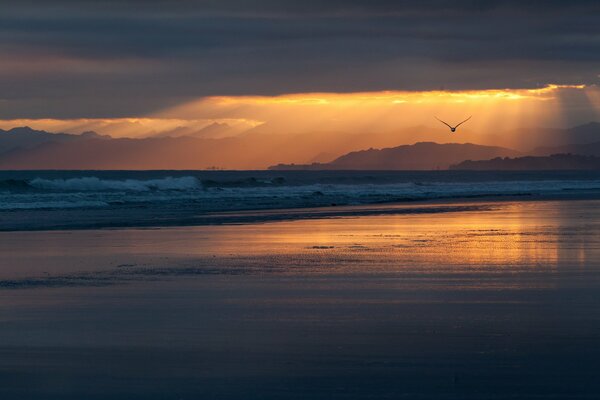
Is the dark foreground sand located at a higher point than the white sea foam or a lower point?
lower

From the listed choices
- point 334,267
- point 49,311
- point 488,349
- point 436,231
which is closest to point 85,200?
point 436,231

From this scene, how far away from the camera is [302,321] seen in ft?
30.7

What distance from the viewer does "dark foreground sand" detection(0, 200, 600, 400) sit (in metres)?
6.96

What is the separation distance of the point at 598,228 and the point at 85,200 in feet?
79.4

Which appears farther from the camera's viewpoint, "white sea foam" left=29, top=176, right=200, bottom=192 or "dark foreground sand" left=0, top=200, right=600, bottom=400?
"white sea foam" left=29, top=176, right=200, bottom=192

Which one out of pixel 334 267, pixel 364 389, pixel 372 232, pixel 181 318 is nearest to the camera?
pixel 364 389

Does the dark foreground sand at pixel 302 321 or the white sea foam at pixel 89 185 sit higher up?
the white sea foam at pixel 89 185

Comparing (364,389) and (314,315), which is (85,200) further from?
(364,389)

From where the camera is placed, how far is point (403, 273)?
1307cm

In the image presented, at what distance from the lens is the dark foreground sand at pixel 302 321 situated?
22.9 feet

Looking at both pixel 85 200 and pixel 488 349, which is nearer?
pixel 488 349

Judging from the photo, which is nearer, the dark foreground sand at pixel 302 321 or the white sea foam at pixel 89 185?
the dark foreground sand at pixel 302 321

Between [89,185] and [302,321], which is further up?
[89,185]

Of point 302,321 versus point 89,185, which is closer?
point 302,321
